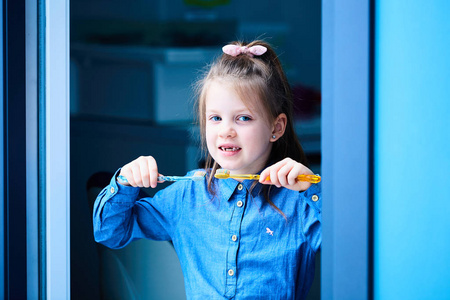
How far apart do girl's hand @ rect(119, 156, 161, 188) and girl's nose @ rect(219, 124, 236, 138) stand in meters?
0.15

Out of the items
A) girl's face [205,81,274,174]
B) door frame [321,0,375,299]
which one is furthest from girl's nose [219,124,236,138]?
door frame [321,0,375,299]

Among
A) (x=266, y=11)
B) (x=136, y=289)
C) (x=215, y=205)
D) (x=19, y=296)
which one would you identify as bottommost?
(x=136, y=289)

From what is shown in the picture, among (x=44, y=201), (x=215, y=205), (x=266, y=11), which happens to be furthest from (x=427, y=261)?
(x=266, y=11)

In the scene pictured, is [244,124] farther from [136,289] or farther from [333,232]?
[136,289]

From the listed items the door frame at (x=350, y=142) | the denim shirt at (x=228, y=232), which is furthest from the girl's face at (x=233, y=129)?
the door frame at (x=350, y=142)

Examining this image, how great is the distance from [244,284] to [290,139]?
0.37 metres

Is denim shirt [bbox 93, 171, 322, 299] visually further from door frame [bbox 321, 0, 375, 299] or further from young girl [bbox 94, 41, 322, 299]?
door frame [bbox 321, 0, 375, 299]

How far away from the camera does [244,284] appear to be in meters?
1.02

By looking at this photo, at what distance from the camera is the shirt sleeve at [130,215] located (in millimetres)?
1042

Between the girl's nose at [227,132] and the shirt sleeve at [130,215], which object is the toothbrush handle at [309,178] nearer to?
the girl's nose at [227,132]

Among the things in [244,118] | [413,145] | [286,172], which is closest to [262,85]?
[244,118]

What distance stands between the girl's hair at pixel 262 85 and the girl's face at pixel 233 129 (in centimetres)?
2

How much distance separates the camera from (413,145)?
1.63 feet

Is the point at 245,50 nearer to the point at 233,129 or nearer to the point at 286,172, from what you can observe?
the point at 233,129
